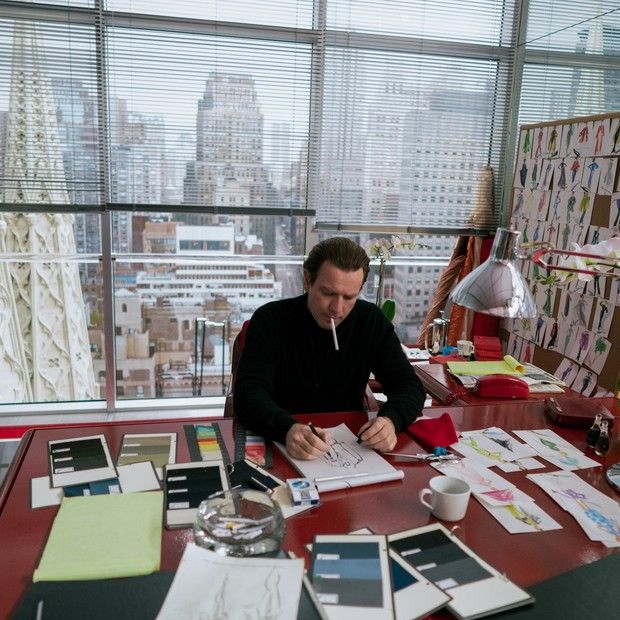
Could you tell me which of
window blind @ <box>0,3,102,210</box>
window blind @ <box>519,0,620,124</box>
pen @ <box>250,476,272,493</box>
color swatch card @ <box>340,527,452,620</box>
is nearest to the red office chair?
pen @ <box>250,476,272,493</box>

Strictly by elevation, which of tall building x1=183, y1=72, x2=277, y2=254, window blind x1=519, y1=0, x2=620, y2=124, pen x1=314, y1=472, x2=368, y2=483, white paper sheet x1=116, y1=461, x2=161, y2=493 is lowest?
white paper sheet x1=116, y1=461, x2=161, y2=493

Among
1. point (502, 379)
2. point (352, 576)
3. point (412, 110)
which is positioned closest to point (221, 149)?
point (412, 110)

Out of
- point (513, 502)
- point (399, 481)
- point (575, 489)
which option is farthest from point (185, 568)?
point (575, 489)

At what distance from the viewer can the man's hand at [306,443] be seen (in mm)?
1363

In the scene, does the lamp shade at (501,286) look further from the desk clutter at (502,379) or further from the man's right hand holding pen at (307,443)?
the man's right hand holding pen at (307,443)

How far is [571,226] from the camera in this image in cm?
301

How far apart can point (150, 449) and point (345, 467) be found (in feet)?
1.53

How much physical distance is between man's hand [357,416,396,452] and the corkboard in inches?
60.3

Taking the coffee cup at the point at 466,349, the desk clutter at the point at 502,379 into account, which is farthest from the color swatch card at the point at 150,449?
the coffee cup at the point at 466,349

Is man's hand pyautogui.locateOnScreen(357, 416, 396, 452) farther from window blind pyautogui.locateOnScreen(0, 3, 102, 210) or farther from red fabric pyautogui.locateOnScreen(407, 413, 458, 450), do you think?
window blind pyautogui.locateOnScreen(0, 3, 102, 210)

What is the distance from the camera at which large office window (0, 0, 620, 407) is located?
3.08m

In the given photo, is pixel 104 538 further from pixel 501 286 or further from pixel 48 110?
pixel 48 110

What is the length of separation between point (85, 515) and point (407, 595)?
1.99 ft

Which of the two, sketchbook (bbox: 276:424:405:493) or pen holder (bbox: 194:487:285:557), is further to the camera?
sketchbook (bbox: 276:424:405:493)
